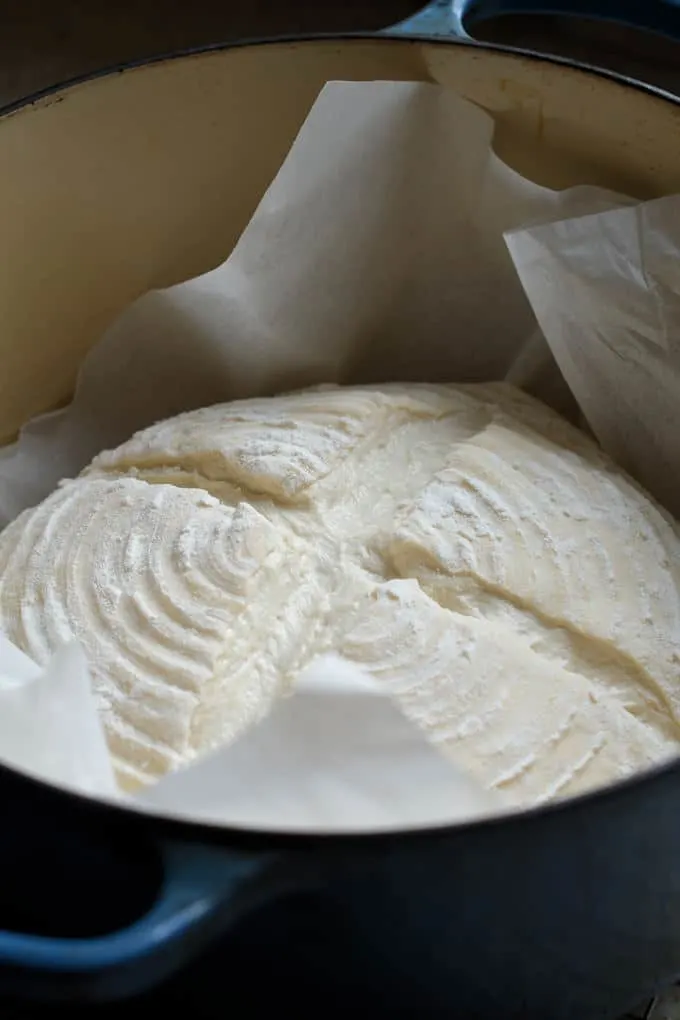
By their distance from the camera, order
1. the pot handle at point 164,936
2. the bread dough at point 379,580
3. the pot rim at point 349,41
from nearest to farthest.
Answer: the pot handle at point 164,936, the bread dough at point 379,580, the pot rim at point 349,41

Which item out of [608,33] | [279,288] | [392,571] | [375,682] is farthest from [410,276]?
[608,33]

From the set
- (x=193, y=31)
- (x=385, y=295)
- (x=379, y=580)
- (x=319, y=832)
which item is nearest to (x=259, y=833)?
(x=319, y=832)

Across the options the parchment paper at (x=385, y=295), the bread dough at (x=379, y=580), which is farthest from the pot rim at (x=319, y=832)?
the parchment paper at (x=385, y=295)

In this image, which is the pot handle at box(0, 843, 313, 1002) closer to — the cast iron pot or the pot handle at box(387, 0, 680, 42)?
the cast iron pot

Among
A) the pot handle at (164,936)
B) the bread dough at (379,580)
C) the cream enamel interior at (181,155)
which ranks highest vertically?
the cream enamel interior at (181,155)

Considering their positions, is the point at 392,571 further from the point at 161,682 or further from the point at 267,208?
the point at 267,208

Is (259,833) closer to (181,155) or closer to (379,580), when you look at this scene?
(379,580)

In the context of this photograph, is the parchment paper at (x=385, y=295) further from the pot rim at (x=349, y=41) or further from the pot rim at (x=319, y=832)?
the pot rim at (x=319, y=832)

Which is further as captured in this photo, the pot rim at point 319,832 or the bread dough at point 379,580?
the bread dough at point 379,580
